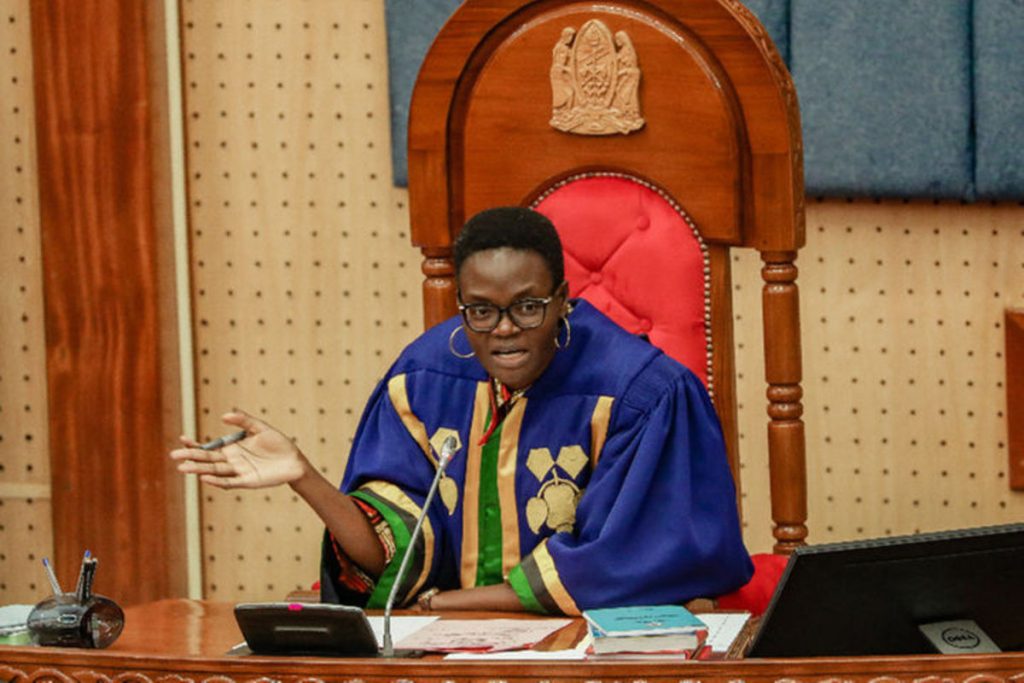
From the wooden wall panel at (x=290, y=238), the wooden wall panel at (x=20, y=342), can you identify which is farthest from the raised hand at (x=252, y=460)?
the wooden wall panel at (x=20, y=342)

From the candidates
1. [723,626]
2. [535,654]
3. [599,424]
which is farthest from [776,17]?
[535,654]

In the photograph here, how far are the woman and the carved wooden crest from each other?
0.42 metres

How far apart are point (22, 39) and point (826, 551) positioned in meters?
3.06

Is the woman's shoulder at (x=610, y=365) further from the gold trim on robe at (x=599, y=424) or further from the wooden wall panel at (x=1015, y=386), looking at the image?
the wooden wall panel at (x=1015, y=386)

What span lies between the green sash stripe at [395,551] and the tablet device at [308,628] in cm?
61

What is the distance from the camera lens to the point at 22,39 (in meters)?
4.62

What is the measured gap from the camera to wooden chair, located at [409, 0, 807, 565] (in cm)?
341

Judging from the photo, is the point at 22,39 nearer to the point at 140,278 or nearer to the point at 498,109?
the point at 140,278

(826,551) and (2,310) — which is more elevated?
(2,310)

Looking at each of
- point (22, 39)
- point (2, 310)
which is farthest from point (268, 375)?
point (22, 39)

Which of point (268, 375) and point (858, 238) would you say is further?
point (268, 375)

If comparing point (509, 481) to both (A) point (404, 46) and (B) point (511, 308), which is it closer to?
(B) point (511, 308)

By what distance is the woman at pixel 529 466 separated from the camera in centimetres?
298

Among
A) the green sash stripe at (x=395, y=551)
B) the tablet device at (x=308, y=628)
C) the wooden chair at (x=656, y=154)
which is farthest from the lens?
the wooden chair at (x=656, y=154)
